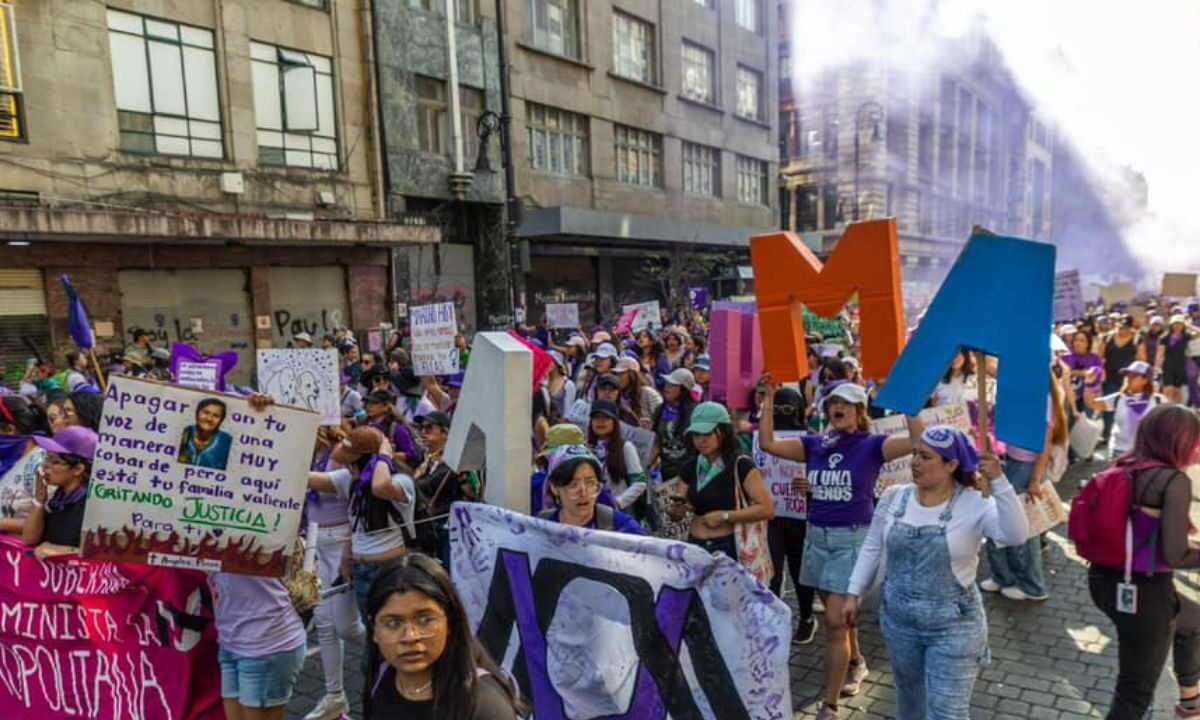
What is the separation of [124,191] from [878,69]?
1552 inches

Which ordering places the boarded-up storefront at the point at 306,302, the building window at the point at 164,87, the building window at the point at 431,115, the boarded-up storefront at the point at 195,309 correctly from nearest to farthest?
the building window at the point at 164,87 < the boarded-up storefront at the point at 195,309 < the boarded-up storefront at the point at 306,302 < the building window at the point at 431,115

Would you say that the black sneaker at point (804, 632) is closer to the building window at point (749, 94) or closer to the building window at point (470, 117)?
the building window at point (470, 117)

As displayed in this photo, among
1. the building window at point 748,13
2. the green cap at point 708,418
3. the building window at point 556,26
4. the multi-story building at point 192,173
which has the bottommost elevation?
the green cap at point 708,418

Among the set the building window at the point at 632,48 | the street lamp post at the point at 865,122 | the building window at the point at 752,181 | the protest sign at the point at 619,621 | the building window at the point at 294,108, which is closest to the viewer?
the protest sign at the point at 619,621

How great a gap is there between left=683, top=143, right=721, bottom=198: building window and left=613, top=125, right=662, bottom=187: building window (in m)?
1.89

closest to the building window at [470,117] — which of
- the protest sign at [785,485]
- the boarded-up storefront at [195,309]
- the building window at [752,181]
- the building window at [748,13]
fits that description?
the boarded-up storefront at [195,309]

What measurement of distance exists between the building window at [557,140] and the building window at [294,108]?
21.8 feet

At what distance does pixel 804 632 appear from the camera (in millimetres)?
4898

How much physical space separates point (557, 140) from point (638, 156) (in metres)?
4.36

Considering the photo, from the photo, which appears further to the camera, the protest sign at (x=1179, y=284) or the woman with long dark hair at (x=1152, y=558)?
the protest sign at (x=1179, y=284)

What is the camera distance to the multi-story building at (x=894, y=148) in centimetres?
4297

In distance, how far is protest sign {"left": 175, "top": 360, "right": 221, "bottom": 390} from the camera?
6477 millimetres

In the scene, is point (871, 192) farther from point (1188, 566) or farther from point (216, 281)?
point (1188, 566)

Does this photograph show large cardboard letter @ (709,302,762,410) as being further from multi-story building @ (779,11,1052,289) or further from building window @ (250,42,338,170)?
multi-story building @ (779,11,1052,289)
